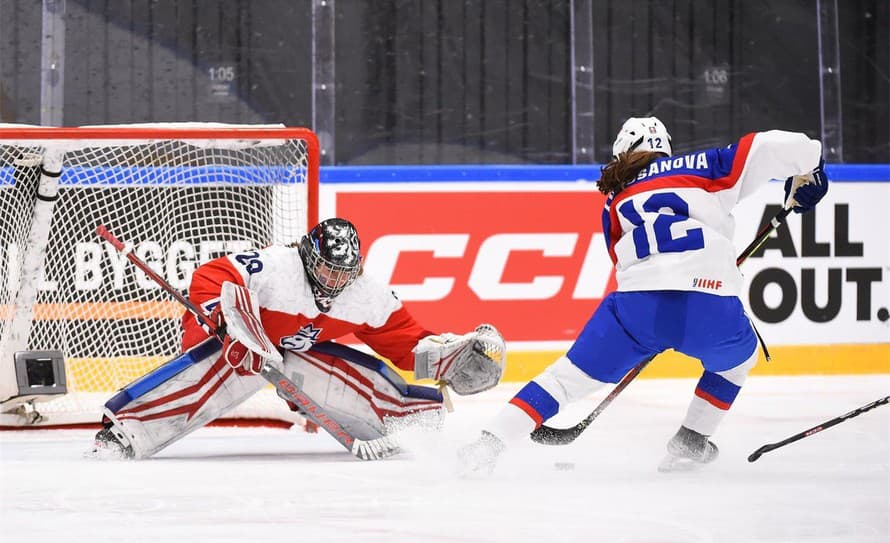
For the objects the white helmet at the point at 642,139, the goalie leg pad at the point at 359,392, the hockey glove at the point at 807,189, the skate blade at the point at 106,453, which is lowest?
the skate blade at the point at 106,453

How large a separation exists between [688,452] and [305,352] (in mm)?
953

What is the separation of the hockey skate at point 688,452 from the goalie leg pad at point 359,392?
24.0 inches

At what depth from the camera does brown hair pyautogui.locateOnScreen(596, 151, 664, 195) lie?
8.13ft

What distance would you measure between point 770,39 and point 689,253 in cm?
372

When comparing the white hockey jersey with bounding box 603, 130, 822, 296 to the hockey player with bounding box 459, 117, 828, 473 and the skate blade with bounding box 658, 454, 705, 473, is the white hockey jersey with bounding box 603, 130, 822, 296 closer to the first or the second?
the hockey player with bounding box 459, 117, 828, 473

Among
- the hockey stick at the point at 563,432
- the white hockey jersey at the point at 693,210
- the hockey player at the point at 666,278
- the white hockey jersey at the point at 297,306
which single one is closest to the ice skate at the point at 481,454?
the hockey player at the point at 666,278

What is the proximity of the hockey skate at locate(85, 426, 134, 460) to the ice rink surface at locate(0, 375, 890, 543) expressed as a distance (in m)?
0.06

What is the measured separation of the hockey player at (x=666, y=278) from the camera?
2359 mm

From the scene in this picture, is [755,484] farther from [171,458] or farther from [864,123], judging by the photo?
[864,123]

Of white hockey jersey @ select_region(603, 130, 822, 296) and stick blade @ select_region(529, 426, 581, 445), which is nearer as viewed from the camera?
white hockey jersey @ select_region(603, 130, 822, 296)

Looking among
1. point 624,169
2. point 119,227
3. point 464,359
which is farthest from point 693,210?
point 119,227

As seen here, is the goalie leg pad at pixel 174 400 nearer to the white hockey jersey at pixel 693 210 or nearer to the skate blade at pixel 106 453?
the skate blade at pixel 106 453

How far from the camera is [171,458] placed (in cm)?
271

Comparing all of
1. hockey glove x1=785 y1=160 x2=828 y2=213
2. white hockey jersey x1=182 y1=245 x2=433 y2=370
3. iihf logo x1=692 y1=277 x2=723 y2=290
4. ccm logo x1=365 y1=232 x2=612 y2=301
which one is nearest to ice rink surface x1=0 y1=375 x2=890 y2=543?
white hockey jersey x1=182 y1=245 x2=433 y2=370
